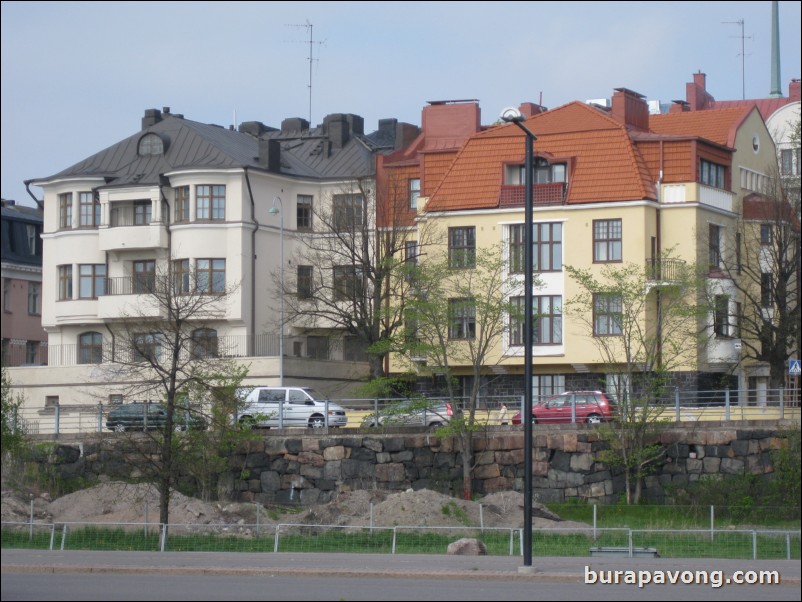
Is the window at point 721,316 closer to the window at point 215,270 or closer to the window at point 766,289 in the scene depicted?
the window at point 766,289

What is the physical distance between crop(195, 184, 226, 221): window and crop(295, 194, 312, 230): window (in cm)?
450

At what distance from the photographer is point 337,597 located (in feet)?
70.1

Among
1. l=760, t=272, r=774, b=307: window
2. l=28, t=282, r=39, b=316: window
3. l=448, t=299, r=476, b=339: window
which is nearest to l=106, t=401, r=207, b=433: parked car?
l=448, t=299, r=476, b=339: window

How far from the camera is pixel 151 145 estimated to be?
222 ft

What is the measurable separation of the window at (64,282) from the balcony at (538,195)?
68.4 feet

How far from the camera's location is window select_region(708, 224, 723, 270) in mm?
58728

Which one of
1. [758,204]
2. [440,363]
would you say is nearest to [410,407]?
[440,363]

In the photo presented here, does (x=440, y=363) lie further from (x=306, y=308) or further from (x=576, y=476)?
(x=306, y=308)

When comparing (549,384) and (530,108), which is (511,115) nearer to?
(549,384)

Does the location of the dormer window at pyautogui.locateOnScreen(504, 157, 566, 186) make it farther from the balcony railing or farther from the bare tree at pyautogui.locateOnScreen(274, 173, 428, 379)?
the balcony railing

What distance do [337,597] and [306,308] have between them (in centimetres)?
4286

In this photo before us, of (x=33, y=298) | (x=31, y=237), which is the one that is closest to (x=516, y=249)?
(x=33, y=298)

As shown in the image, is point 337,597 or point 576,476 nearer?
point 337,597

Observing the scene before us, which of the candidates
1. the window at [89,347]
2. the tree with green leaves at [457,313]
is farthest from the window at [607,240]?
the window at [89,347]
